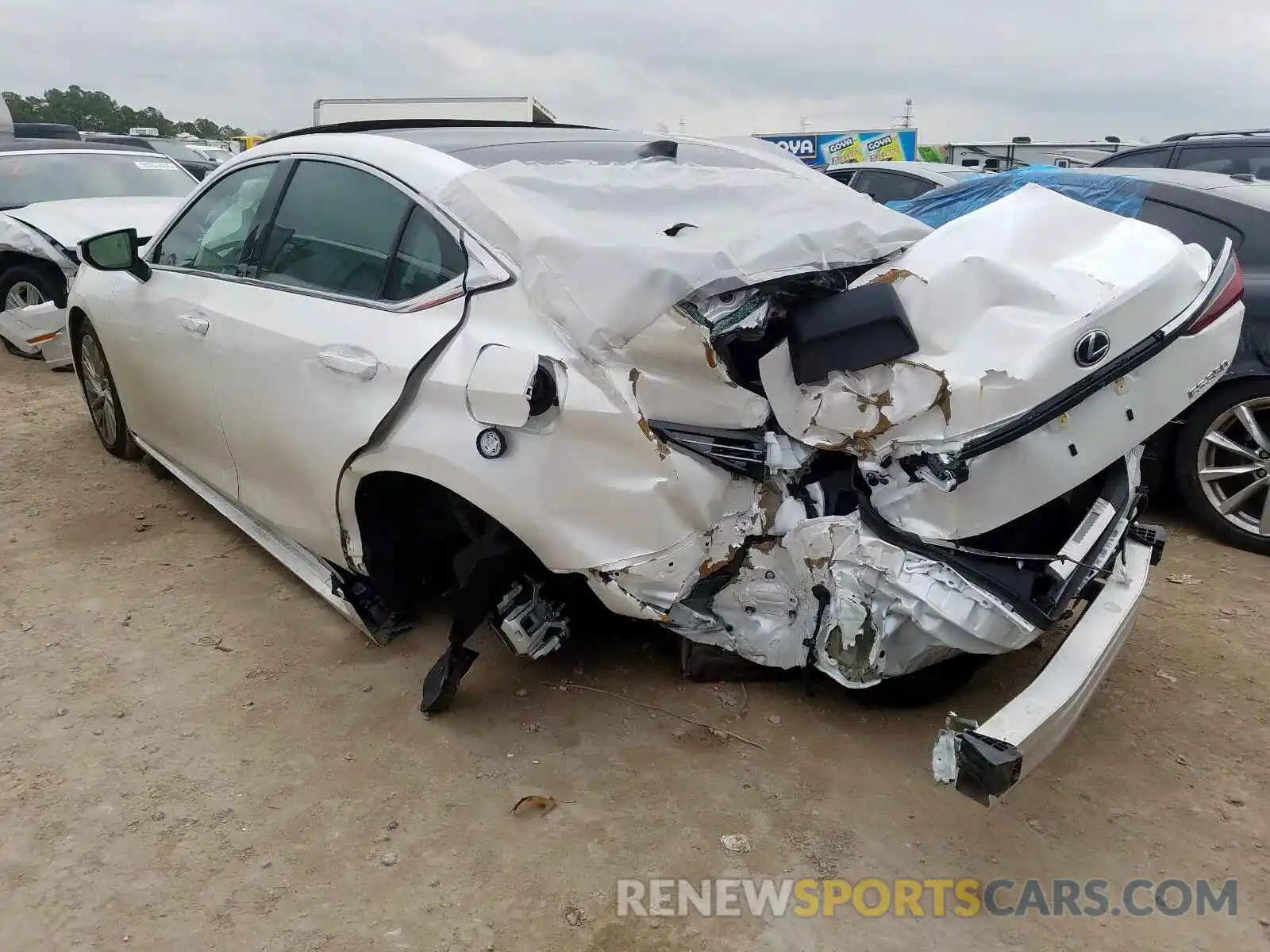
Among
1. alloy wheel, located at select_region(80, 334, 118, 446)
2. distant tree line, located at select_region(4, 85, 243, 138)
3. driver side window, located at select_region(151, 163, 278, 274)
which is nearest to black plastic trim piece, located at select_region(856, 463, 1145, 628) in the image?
driver side window, located at select_region(151, 163, 278, 274)

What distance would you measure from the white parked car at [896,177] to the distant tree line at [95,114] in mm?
50927

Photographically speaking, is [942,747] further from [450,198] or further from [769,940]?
[450,198]

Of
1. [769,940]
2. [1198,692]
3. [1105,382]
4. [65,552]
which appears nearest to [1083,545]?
[1105,382]

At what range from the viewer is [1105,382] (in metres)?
2.30

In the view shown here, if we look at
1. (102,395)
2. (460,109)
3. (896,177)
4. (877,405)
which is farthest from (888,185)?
(877,405)

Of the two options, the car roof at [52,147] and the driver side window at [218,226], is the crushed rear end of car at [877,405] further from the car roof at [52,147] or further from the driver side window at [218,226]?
the car roof at [52,147]

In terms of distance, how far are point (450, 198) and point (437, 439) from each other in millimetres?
699

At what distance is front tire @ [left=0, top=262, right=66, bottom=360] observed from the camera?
24.3 ft

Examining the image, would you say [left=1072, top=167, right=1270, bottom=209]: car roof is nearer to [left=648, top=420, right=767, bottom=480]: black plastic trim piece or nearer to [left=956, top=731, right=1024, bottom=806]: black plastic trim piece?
[left=648, top=420, right=767, bottom=480]: black plastic trim piece

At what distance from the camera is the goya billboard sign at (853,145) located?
18562mm

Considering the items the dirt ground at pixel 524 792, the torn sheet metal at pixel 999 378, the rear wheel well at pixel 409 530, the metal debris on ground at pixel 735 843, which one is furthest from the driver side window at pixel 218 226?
the metal debris on ground at pixel 735 843

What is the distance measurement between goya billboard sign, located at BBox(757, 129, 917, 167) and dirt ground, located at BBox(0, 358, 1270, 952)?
55.1 feet

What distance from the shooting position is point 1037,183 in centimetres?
450

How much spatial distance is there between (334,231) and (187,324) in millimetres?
877
